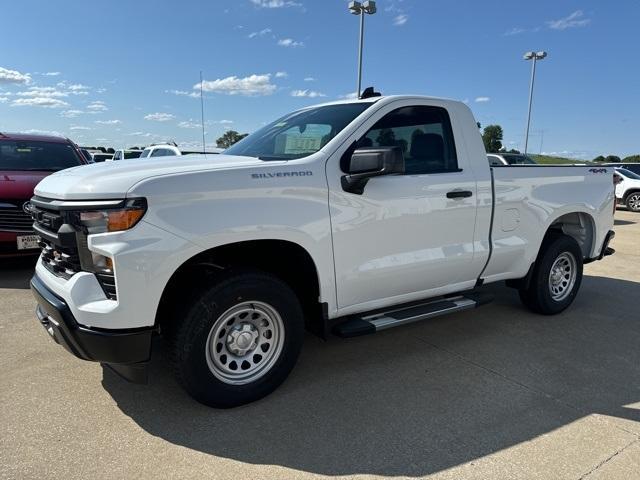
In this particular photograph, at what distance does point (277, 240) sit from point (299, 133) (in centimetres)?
110

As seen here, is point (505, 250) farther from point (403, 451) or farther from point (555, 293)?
point (403, 451)

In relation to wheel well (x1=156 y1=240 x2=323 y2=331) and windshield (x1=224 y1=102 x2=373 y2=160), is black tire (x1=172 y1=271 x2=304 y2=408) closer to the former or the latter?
wheel well (x1=156 y1=240 x2=323 y2=331)

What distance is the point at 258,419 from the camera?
3045 millimetres

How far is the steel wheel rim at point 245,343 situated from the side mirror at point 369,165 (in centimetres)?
98

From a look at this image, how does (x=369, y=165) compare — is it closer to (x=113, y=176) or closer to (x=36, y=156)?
(x=113, y=176)

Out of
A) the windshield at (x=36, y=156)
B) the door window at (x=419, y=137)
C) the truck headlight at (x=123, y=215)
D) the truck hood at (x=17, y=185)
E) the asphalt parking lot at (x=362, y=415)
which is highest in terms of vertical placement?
the door window at (x=419, y=137)

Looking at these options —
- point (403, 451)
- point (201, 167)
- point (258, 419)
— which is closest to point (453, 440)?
point (403, 451)

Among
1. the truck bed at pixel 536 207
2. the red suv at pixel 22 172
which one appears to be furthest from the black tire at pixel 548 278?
the red suv at pixel 22 172

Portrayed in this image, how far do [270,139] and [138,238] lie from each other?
175 cm

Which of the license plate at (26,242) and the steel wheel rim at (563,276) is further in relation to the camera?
the license plate at (26,242)

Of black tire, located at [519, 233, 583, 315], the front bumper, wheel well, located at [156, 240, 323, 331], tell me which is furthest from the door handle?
the front bumper

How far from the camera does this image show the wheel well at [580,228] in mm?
5289

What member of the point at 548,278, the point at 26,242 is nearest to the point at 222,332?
the point at 548,278

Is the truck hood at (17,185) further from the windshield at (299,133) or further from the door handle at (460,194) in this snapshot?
the door handle at (460,194)
